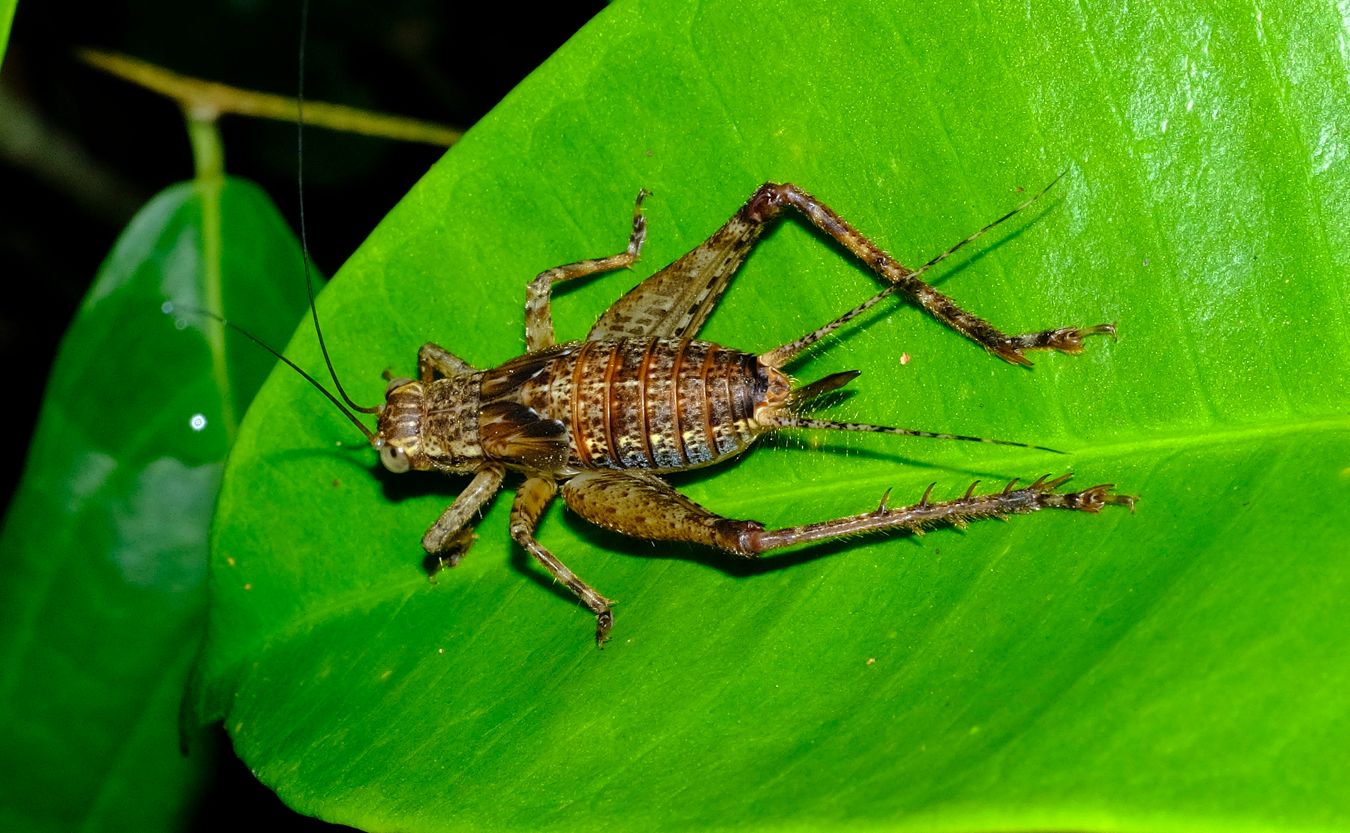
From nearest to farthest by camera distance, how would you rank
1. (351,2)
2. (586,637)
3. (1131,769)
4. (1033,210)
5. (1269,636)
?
1. (1131,769)
2. (1269,636)
3. (1033,210)
4. (586,637)
5. (351,2)

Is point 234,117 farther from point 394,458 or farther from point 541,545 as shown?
point 541,545

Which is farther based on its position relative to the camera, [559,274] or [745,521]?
[559,274]

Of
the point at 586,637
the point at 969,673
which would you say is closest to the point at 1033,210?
the point at 969,673

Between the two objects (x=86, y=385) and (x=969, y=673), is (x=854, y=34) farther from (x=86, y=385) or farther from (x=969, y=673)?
(x=86, y=385)

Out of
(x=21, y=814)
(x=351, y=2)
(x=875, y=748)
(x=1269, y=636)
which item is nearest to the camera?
(x=1269, y=636)

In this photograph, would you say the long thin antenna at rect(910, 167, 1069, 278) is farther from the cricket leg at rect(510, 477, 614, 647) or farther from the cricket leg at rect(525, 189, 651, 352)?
the cricket leg at rect(510, 477, 614, 647)

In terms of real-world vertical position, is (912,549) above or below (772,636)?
above

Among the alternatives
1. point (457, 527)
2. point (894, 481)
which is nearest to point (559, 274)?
point (457, 527)
